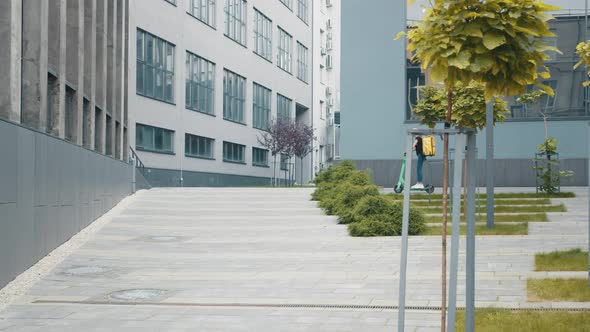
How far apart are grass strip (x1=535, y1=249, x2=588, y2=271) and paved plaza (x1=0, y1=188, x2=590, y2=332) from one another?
22 centimetres

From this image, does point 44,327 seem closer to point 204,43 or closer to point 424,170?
point 424,170

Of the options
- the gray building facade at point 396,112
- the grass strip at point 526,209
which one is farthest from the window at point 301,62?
the grass strip at point 526,209

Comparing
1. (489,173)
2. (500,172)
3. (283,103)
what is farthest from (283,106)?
(489,173)

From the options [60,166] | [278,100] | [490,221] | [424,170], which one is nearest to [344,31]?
[424,170]

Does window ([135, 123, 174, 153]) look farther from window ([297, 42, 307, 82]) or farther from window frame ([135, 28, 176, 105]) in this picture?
window ([297, 42, 307, 82])

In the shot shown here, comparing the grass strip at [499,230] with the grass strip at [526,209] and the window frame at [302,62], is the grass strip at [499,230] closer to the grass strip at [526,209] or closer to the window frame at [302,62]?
the grass strip at [526,209]

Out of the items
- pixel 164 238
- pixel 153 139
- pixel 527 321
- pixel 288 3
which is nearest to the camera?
pixel 527 321

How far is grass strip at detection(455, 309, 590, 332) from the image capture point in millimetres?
6918

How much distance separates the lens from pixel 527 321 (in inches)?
283

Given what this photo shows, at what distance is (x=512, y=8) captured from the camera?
16.3ft

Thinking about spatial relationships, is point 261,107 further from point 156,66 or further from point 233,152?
point 156,66

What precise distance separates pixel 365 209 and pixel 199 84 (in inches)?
1099

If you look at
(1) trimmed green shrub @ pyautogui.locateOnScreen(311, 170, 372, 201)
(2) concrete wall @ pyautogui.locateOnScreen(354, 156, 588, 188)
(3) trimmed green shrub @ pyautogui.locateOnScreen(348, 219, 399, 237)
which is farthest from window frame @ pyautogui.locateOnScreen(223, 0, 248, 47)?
(3) trimmed green shrub @ pyautogui.locateOnScreen(348, 219, 399, 237)

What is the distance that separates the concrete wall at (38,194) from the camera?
10.4 metres
